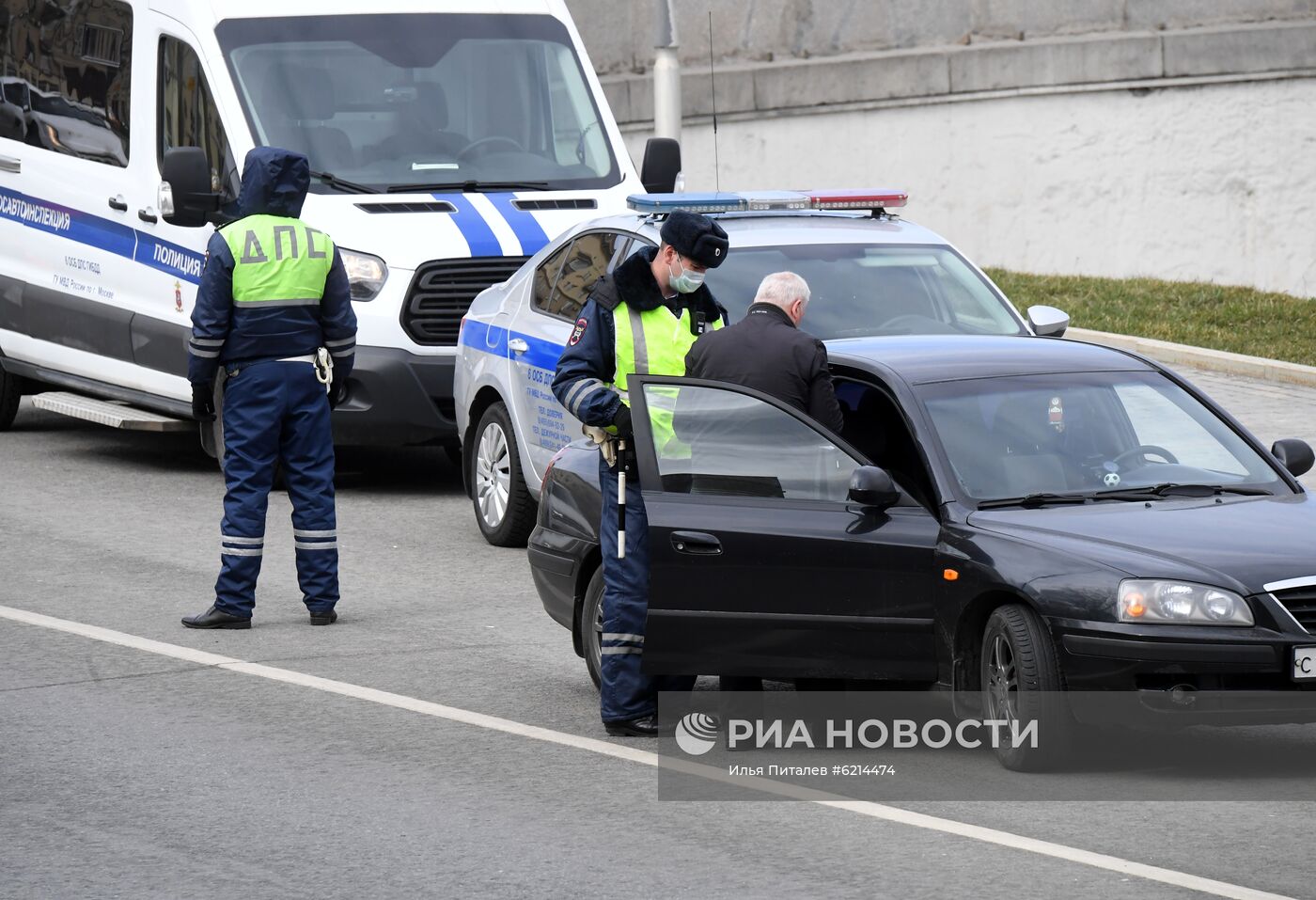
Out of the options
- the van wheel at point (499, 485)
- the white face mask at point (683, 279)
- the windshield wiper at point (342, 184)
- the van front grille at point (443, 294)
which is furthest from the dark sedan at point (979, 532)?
the windshield wiper at point (342, 184)

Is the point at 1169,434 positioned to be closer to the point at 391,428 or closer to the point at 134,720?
the point at 134,720

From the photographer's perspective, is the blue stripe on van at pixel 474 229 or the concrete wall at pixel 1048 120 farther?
the concrete wall at pixel 1048 120

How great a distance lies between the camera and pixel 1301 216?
1814 cm

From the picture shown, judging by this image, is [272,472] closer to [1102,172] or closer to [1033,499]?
[1033,499]

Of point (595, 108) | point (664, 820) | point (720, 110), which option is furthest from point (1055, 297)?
point (664, 820)

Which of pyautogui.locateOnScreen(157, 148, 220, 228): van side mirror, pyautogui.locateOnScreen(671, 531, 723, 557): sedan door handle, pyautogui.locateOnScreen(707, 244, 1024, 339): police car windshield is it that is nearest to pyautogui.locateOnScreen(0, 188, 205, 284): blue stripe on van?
pyautogui.locateOnScreen(157, 148, 220, 228): van side mirror

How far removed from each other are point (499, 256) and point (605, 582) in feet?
17.6

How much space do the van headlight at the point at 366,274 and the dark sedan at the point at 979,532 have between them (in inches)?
187

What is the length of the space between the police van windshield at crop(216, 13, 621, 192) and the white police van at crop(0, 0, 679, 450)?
0.04 ft

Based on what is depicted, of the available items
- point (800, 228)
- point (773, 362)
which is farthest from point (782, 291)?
point (800, 228)

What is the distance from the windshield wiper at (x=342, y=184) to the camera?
42.8 feet

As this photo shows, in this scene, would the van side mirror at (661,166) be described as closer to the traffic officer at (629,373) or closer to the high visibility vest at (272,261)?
the high visibility vest at (272,261)

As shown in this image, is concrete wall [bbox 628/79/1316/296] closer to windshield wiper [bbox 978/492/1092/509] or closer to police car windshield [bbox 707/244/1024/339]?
police car windshield [bbox 707/244/1024/339]

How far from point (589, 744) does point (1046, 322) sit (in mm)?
4097
